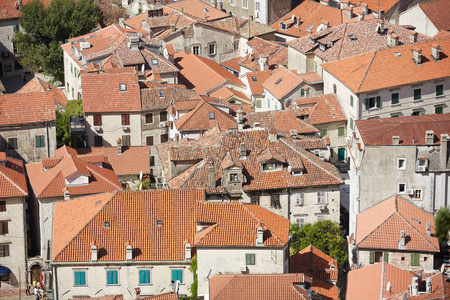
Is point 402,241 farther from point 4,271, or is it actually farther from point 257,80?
point 257,80

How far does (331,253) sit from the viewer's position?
266 feet

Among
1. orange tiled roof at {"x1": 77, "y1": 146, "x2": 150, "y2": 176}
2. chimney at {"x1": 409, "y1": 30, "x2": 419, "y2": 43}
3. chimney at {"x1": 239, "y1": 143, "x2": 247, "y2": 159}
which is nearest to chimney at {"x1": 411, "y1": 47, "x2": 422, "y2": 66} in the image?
chimney at {"x1": 409, "y1": 30, "x2": 419, "y2": 43}

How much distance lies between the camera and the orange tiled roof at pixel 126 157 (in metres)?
94.9

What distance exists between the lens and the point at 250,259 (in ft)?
234

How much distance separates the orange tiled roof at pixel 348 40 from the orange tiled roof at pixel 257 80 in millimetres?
4728

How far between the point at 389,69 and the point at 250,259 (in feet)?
125

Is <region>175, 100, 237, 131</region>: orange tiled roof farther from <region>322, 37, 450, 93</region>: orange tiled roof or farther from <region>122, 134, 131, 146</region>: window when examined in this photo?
<region>322, 37, 450, 93</region>: orange tiled roof

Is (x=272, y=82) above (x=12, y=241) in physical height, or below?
above

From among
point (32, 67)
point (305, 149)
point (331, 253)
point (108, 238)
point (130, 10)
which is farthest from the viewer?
point (130, 10)

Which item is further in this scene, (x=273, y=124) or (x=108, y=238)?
(x=273, y=124)

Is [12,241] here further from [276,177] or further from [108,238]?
[276,177]

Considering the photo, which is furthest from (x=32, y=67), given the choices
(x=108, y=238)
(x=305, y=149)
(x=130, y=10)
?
(x=108, y=238)

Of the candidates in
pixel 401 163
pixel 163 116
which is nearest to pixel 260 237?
pixel 401 163

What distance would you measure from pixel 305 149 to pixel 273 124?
9262 mm
